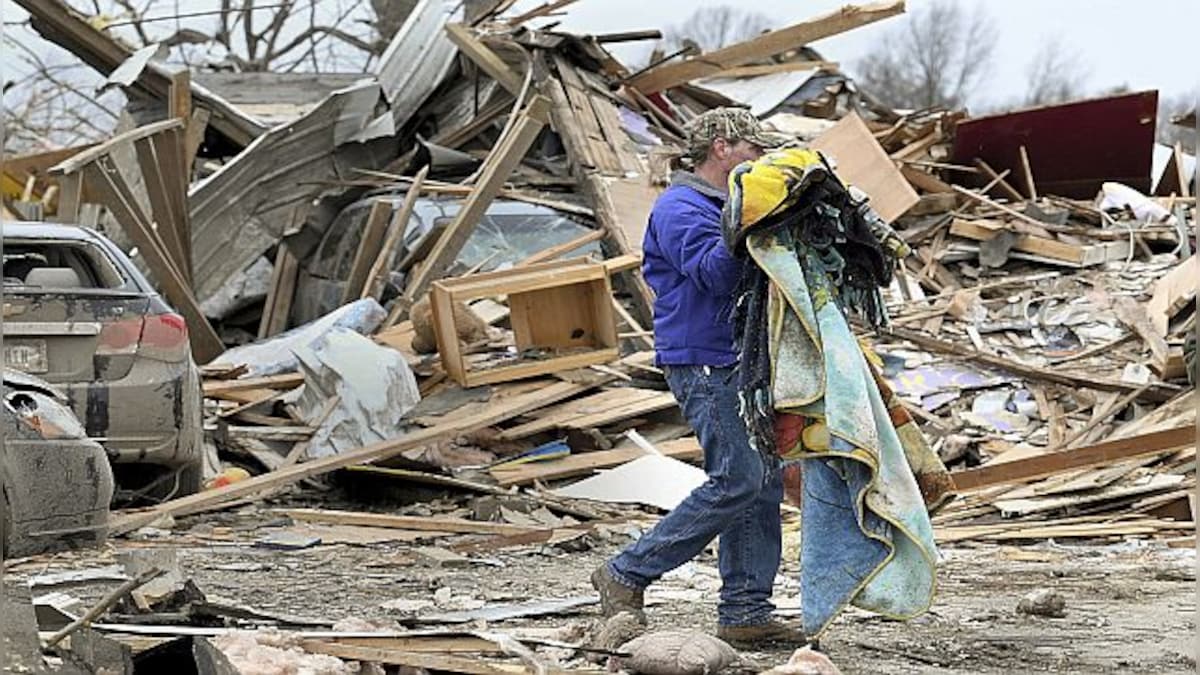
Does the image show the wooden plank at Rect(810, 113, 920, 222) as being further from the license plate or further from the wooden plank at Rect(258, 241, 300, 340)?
the license plate

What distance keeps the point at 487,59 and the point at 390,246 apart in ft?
10.2

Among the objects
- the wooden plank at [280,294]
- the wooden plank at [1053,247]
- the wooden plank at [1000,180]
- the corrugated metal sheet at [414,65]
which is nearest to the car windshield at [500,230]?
the wooden plank at [280,294]

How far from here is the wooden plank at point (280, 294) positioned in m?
17.2

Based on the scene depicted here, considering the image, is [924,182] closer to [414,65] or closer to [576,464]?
[414,65]

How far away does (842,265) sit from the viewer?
18.1 feet

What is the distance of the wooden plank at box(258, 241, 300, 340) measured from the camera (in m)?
17.2

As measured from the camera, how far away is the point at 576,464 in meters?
11.3

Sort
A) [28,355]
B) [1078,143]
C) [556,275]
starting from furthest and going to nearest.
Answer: [1078,143] → [556,275] → [28,355]

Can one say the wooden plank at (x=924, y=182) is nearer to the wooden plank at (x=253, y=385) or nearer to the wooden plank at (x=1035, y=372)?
the wooden plank at (x=1035, y=372)

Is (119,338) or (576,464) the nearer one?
(119,338)

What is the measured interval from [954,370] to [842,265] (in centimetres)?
805

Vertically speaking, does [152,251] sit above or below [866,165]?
below

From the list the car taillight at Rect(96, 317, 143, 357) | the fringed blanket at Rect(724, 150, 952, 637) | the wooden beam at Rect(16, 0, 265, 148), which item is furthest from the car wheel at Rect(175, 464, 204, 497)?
the wooden beam at Rect(16, 0, 265, 148)

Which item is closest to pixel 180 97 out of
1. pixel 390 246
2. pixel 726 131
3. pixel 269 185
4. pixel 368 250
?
pixel 269 185
